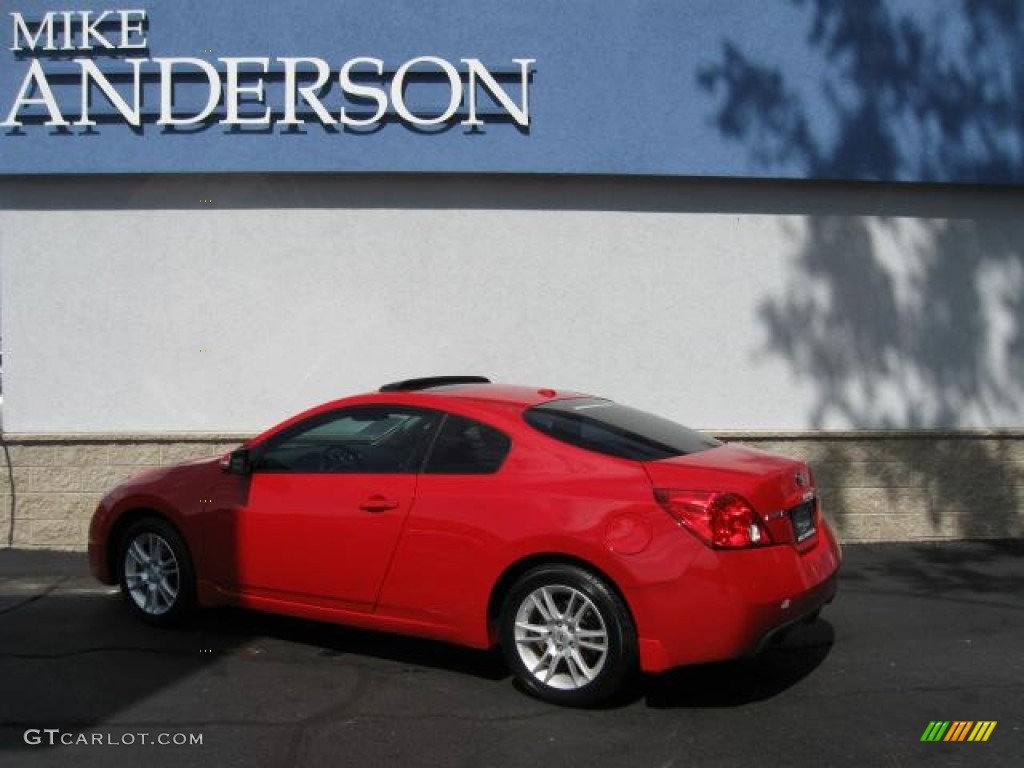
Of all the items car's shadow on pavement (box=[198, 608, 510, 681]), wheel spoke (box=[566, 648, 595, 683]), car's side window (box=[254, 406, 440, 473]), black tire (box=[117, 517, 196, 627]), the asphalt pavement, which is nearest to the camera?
the asphalt pavement

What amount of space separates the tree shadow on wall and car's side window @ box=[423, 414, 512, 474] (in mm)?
4484

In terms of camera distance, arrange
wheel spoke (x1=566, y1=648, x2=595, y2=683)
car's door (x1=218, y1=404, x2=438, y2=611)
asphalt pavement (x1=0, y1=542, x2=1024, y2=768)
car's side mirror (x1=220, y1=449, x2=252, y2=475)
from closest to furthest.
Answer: asphalt pavement (x1=0, y1=542, x2=1024, y2=768)
wheel spoke (x1=566, y1=648, x2=595, y2=683)
car's door (x1=218, y1=404, x2=438, y2=611)
car's side mirror (x1=220, y1=449, x2=252, y2=475)

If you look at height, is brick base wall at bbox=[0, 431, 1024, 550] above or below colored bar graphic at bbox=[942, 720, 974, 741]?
above

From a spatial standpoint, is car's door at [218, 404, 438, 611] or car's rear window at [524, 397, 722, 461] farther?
car's door at [218, 404, 438, 611]

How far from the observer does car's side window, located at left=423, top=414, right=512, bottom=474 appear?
5.48 metres

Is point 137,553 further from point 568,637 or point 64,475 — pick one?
point 64,475

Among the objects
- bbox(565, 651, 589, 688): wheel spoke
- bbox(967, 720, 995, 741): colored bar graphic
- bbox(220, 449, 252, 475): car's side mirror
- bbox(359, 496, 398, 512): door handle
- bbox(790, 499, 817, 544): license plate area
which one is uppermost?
bbox(220, 449, 252, 475): car's side mirror

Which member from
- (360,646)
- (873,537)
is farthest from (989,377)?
(360,646)

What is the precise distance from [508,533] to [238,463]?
70.9 inches

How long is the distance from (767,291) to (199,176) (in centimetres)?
490

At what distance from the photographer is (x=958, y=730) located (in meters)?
4.86

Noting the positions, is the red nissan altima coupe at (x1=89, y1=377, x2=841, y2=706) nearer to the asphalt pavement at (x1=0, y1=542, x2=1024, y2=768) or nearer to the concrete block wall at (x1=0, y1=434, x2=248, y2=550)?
the asphalt pavement at (x1=0, y1=542, x2=1024, y2=768)

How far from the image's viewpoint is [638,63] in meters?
9.15

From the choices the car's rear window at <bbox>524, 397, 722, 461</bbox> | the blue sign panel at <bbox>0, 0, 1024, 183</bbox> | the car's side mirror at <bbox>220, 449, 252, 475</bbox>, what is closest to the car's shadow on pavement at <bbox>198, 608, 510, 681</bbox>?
the car's side mirror at <bbox>220, 449, 252, 475</bbox>
